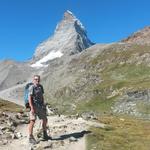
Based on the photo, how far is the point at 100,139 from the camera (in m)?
40.7

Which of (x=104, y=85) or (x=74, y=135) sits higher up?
(x=104, y=85)

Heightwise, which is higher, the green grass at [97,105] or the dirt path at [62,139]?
the green grass at [97,105]

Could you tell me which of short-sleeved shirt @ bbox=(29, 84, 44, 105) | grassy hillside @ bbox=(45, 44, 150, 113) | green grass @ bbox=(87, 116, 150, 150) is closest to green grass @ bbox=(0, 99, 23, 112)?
grassy hillside @ bbox=(45, 44, 150, 113)

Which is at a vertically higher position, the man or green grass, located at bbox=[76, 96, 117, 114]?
green grass, located at bbox=[76, 96, 117, 114]

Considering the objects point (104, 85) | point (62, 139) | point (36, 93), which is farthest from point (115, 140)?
point (104, 85)

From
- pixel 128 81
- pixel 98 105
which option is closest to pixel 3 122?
pixel 98 105

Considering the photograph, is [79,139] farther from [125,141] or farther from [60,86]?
[60,86]

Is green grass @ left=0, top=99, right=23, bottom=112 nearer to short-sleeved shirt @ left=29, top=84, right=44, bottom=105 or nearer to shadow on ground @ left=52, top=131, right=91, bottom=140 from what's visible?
shadow on ground @ left=52, top=131, right=91, bottom=140

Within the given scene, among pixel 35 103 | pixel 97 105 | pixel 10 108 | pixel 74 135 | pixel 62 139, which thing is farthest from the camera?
pixel 97 105

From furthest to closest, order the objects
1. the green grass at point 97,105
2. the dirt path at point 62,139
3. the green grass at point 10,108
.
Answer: the green grass at point 97,105, the green grass at point 10,108, the dirt path at point 62,139

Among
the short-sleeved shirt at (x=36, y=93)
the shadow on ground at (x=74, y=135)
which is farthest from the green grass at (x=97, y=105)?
the short-sleeved shirt at (x=36, y=93)

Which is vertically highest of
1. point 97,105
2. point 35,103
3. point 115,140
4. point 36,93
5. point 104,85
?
point 104,85

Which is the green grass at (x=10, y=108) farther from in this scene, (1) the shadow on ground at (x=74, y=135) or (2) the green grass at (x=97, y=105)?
(1) the shadow on ground at (x=74, y=135)

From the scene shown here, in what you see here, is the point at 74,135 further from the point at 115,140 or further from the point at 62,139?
the point at 115,140
